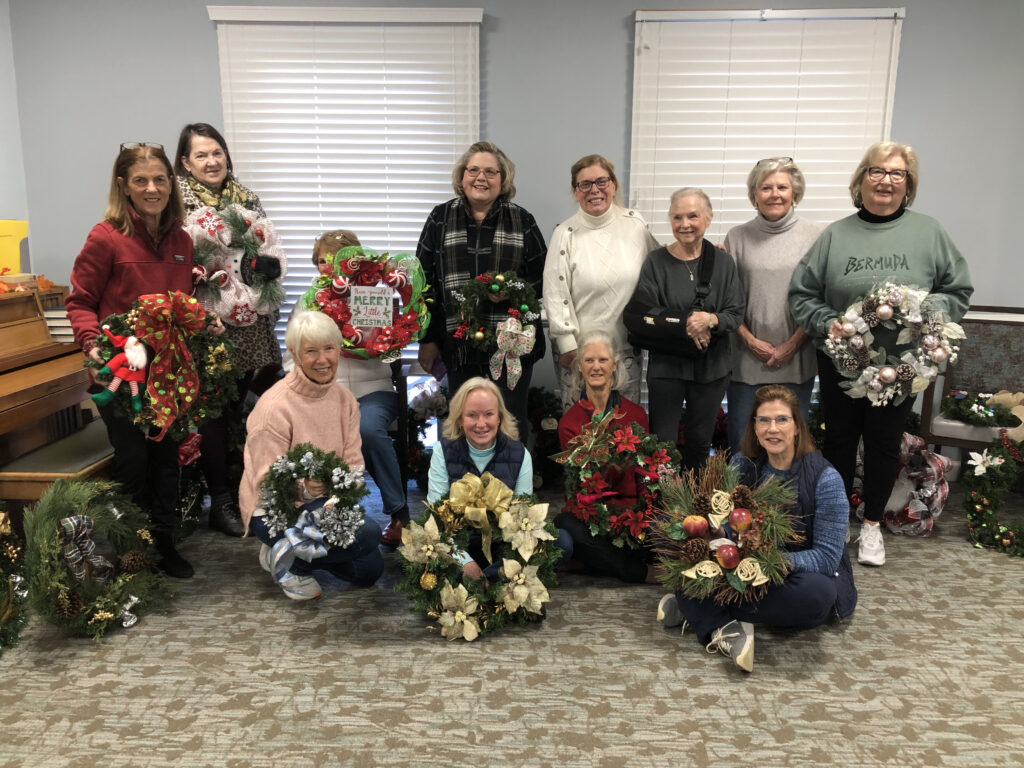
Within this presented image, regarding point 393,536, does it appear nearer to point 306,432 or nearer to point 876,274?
point 306,432

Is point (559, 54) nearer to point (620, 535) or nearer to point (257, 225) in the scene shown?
point (257, 225)

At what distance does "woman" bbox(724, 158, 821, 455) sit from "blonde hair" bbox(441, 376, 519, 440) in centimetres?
116

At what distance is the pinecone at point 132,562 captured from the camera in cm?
291

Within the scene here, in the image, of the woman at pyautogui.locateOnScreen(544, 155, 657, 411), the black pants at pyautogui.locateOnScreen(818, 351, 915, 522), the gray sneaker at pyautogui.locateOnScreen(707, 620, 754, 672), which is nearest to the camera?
the gray sneaker at pyautogui.locateOnScreen(707, 620, 754, 672)

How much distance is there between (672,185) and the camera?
434 cm

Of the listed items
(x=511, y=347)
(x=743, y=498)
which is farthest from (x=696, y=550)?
(x=511, y=347)

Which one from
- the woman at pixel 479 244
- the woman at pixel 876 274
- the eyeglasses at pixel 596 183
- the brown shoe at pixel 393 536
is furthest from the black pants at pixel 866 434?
the brown shoe at pixel 393 536

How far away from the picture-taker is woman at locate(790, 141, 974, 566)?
3092 millimetres

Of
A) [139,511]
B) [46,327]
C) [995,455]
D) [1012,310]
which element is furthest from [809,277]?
[46,327]

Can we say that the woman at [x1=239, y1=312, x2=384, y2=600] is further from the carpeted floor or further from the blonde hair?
the blonde hair

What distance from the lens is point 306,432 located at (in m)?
2.94

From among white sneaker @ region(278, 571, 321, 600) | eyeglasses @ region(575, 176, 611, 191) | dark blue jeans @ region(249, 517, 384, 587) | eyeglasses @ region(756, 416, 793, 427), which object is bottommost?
white sneaker @ region(278, 571, 321, 600)

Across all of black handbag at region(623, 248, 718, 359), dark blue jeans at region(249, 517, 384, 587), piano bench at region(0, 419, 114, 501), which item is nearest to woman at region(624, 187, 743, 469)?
black handbag at region(623, 248, 718, 359)

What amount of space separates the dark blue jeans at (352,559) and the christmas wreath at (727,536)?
44.6 inches
